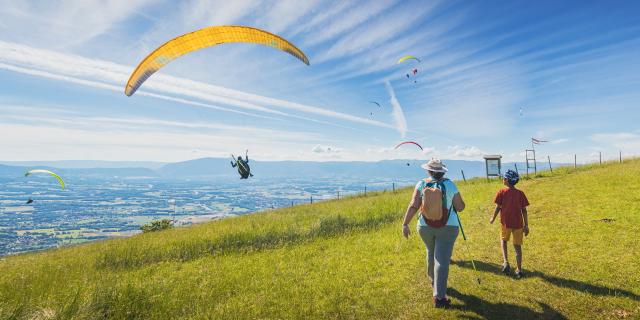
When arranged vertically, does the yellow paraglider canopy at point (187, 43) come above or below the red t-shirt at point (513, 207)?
above

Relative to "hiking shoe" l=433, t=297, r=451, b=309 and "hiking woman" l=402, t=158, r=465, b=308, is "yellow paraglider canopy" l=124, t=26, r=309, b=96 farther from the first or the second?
"hiking shoe" l=433, t=297, r=451, b=309

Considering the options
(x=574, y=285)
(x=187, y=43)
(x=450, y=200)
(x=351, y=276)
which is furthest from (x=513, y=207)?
(x=187, y=43)

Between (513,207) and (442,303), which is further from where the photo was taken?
(513,207)

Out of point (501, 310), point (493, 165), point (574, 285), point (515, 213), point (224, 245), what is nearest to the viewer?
point (501, 310)

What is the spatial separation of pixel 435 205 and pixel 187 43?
29.1ft

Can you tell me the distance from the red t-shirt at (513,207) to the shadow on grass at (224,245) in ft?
30.2

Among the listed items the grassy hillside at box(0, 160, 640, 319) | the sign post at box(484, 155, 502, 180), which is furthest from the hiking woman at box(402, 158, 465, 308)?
the sign post at box(484, 155, 502, 180)

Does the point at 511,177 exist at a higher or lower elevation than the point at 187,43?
lower

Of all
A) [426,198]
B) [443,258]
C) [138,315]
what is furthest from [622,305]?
[138,315]

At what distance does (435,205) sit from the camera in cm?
655

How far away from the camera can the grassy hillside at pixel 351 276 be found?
6836 millimetres

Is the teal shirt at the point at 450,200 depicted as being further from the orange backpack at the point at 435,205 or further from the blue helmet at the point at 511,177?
the blue helmet at the point at 511,177

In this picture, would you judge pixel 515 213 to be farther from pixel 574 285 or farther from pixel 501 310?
pixel 501 310

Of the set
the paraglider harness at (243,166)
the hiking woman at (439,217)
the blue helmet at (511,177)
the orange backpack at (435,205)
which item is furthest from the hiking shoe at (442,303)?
the paraglider harness at (243,166)
